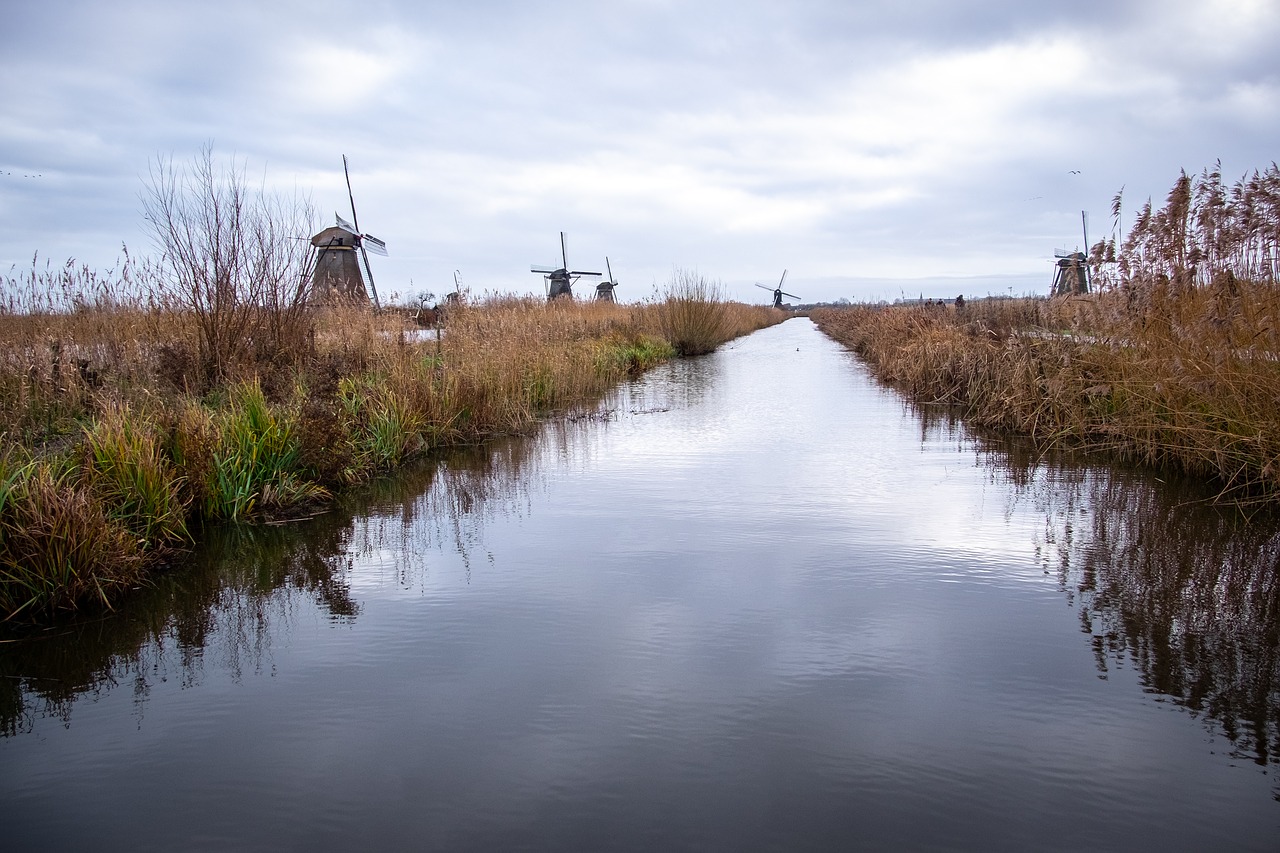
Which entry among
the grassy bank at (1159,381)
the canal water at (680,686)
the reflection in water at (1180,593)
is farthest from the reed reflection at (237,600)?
the grassy bank at (1159,381)

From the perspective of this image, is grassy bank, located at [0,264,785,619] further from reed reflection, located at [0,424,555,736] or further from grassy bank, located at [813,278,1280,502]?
grassy bank, located at [813,278,1280,502]

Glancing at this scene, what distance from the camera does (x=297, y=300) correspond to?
9609 millimetres

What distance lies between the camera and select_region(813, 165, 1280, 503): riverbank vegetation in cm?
580

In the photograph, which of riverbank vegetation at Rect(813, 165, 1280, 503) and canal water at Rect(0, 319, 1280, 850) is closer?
canal water at Rect(0, 319, 1280, 850)

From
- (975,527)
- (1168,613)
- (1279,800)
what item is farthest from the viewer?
(975,527)

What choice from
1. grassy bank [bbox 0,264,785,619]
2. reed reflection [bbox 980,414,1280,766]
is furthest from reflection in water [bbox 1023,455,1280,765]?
grassy bank [bbox 0,264,785,619]

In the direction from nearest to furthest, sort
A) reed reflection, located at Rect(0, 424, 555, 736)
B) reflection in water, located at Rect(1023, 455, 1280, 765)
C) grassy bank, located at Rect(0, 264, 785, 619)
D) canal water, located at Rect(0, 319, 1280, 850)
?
1. canal water, located at Rect(0, 319, 1280, 850)
2. reflection in water, located at Rect(1023, 455, 1280, 765)
3. reed reflection, located at Rect(0, 424, 555, 736)
4. grassy bank, located at Rect(0, 264, 785, 619)

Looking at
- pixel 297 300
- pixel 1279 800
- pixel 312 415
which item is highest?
pixel 297 300

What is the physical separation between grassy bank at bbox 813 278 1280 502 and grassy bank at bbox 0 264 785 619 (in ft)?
20.1

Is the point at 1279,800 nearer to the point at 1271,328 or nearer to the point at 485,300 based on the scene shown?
the point at 1271,328

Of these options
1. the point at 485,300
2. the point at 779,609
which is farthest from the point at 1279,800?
the point at 485,300

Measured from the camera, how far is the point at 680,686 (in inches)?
139

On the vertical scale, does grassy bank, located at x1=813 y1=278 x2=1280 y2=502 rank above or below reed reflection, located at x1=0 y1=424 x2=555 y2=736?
above

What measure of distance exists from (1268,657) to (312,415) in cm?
653
